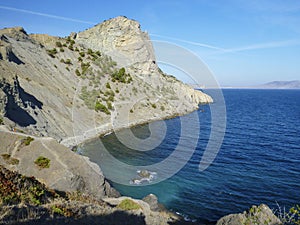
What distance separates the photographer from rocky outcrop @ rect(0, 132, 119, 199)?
57.6 feet

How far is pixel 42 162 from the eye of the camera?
18.7 metres

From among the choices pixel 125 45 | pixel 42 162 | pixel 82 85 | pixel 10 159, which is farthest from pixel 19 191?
pixel 125 45

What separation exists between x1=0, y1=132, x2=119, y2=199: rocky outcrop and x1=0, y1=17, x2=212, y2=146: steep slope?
1200 centimetres

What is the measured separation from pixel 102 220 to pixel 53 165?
7.41 metres

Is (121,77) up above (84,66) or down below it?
below

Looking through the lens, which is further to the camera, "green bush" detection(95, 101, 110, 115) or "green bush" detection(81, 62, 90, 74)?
"green bush" detection(81, 62, 90, 74)

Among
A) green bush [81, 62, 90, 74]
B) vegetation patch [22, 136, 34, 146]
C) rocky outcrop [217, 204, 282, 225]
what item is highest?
green bush [81, 62, 90, 74]

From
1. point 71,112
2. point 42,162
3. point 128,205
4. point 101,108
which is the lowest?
point 128,205

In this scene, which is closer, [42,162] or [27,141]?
[42,162]

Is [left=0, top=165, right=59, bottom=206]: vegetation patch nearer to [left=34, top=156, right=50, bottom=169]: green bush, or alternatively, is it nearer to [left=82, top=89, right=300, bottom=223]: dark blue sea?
[left=34, top=156, right=50, bottom=169]: green bush

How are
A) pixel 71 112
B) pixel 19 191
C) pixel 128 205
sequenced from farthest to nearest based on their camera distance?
pixel 71 112
pixel 128 205
pixel 19 191

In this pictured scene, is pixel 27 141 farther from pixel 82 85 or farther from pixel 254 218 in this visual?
pixel 82 85

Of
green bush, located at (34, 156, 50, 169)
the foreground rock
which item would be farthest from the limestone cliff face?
the foreground rock

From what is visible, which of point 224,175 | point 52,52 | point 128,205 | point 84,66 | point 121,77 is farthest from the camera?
point 121,77
